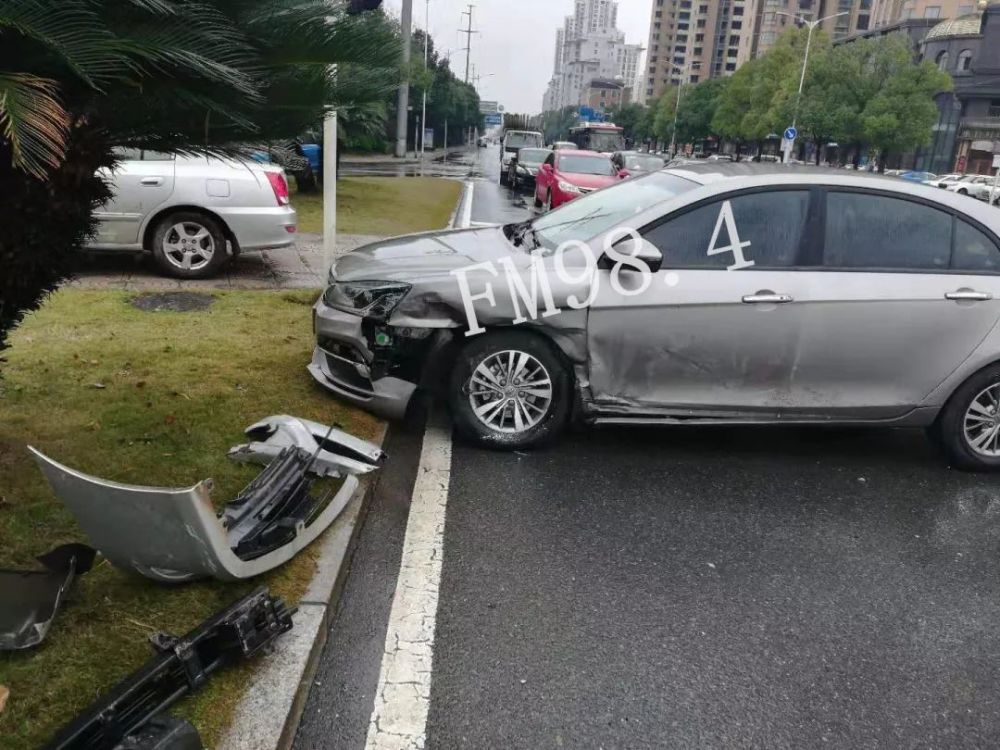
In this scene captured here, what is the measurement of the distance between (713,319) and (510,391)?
4.00 ft

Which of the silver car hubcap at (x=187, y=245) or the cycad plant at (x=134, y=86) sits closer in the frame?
the cycad plant at (x=134, y=86)

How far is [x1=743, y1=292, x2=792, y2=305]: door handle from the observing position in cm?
485

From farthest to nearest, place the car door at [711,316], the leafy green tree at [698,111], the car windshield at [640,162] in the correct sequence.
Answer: the leafy green tree at [698,111] → the car windshield at [640,162] → the car door at [711,316]

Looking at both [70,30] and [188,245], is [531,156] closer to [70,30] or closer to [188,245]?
[188,245]

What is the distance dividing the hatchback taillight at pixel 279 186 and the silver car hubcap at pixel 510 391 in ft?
16.6

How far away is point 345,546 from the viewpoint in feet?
12.2

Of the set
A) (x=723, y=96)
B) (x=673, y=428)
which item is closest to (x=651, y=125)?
(x=723, y=96)

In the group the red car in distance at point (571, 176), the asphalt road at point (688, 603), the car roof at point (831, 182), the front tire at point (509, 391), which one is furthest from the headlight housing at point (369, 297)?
the red car in distance at point (571, 176)

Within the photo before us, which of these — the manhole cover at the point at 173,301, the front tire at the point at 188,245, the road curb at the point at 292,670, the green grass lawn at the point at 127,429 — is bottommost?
the road curb at the point at 292,670

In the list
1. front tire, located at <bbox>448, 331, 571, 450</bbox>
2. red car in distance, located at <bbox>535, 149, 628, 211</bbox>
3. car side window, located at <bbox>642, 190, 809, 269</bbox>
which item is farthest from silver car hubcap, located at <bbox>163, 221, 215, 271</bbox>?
red car in distance, located at <bbox>535, 149, 628, 211</bbox>

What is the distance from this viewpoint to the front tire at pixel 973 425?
5.21 metres

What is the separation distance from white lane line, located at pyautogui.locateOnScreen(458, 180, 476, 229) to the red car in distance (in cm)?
184

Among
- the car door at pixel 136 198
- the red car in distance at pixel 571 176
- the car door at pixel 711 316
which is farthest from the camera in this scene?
the red car in distance at pixel 571 176

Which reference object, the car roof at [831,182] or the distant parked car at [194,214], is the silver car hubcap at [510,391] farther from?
the distant parked car at [194,214]
